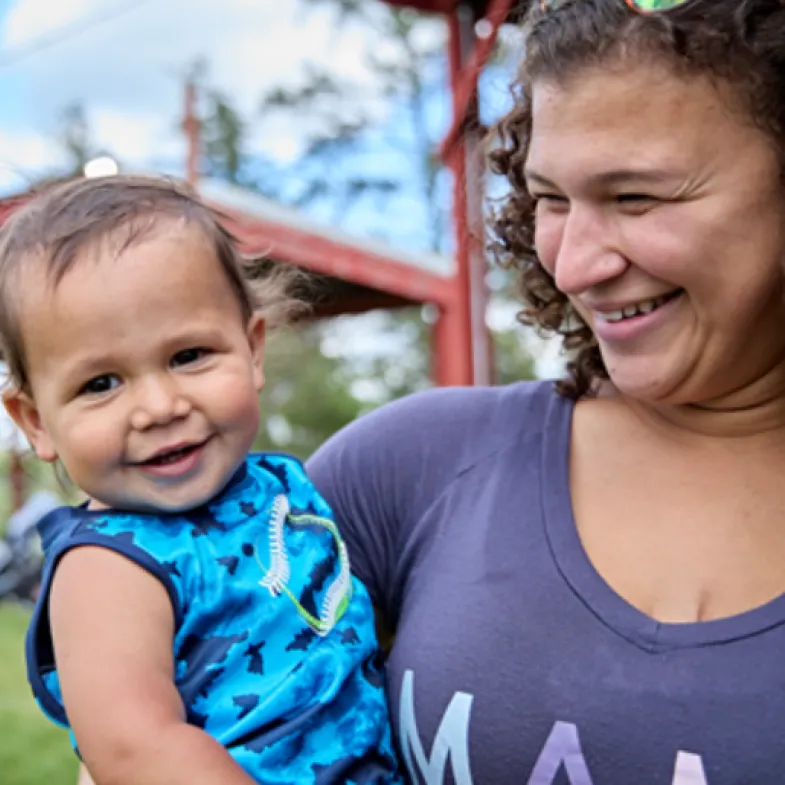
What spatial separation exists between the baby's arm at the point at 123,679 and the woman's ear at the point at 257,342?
408 millimetres

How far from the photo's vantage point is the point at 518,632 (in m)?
1.54

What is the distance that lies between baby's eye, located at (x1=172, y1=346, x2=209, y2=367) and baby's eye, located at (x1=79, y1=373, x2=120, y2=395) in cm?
9

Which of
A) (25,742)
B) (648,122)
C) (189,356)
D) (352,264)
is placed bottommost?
(25,742)

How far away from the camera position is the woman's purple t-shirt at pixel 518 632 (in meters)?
1.39

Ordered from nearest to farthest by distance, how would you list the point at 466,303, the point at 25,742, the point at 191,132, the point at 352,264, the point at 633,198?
1. the point at 633,198
2. the point at 25,742
3. the point at 352,264
4. the point at 466,303
5. the point at 191,132

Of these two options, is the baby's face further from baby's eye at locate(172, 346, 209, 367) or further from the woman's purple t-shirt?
the woman's purple t-shirt

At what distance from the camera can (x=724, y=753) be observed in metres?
1.36

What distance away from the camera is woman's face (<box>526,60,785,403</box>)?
1490 millimetres

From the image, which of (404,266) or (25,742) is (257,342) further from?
(404,266)

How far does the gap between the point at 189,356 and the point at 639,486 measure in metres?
0.67

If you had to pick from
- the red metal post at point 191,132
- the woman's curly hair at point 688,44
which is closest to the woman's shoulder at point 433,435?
the woman's curly hair at point 688,44

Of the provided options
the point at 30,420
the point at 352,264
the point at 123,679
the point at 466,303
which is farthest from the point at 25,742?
the point at 123,679

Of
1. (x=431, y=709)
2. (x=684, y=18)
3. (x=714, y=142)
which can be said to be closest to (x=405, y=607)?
(x=431, y=709)

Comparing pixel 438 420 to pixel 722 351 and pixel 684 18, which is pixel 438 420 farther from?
pixel 684 18
